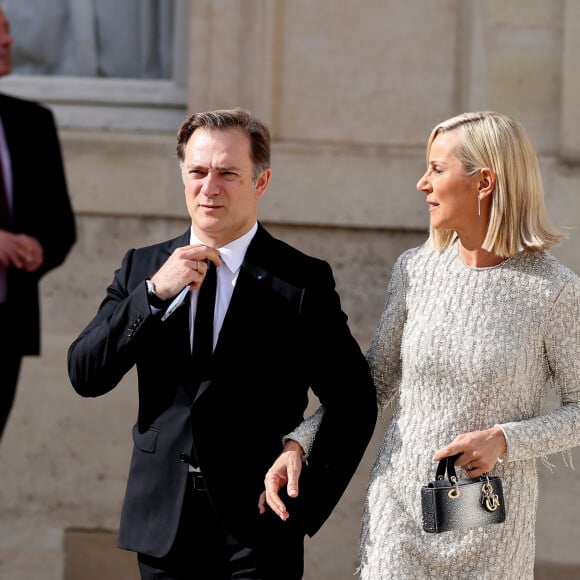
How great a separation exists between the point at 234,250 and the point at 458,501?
2.85 feet

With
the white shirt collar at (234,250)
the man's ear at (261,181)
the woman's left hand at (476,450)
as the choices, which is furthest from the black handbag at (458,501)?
the man's ear at (261,181)

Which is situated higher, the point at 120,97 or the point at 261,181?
the point at 120,97

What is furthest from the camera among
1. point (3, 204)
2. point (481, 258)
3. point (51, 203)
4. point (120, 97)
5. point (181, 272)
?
point (120, 97)

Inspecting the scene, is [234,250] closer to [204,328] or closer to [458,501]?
[204,328]

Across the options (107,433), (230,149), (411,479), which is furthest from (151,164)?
(411,479)

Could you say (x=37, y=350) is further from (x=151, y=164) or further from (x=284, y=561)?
(x=284, y=561)

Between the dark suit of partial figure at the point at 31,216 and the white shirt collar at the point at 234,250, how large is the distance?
2.28 meters

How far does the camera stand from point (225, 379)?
302 cm

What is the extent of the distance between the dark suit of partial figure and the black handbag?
9.34 feet

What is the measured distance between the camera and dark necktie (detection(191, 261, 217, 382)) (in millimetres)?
3037

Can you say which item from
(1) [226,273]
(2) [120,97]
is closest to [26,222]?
(2) [120,97]

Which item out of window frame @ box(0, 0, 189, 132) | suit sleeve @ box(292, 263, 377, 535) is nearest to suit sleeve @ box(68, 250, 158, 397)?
suit sleeve @ box(292, 263, 377, 535)

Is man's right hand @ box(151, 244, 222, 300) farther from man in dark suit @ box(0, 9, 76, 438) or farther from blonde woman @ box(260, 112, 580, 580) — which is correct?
man in dark suit @ box(0, 9, 76, 438)

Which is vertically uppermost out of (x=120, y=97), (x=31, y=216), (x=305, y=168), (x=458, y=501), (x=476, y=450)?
(x=120, y=97)
